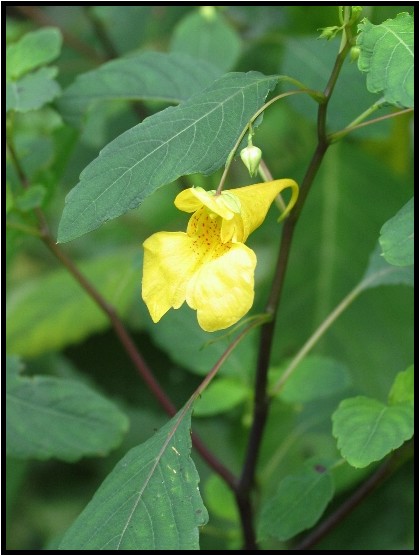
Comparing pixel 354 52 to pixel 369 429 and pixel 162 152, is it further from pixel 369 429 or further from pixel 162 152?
pixel 369 429

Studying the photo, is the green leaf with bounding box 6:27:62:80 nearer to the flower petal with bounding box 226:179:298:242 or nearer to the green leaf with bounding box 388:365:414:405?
the flower petal with bounding box 226:179:298:242

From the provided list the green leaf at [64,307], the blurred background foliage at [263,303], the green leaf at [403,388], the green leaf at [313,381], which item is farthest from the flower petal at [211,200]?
the green leaf at [64,307]

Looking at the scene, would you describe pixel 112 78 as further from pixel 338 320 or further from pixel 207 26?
pixel 338 320

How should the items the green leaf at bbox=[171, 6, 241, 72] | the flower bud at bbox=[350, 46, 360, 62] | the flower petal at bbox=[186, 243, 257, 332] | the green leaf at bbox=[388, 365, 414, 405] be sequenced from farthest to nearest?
the green leaf at bbox=[171, 6, 241, 72] → the green leaf at bbox=[388, 365, 414, 405] → the flower bud at bbox=[350, 46, 360, 62] → the flower petal at bbox=[186, 243, 257, 332]

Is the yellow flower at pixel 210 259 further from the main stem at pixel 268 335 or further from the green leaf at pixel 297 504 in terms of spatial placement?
the green leaf at pixel 297 504

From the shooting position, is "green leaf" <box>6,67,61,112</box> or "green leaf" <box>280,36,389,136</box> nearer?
"green leaf" <box>6,67,61,112</box>

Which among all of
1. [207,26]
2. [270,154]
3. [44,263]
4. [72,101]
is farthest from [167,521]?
[44,263]

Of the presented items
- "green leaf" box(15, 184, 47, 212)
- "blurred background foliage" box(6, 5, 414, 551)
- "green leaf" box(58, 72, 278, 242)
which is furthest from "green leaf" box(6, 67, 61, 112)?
"green leaf" box(58, 72, 278, 242)
